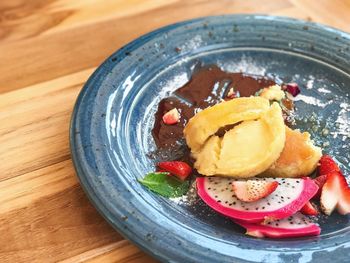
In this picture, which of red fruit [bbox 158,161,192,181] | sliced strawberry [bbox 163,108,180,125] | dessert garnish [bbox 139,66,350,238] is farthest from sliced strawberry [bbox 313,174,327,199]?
sliced strawberry [bbox 163,108,180,125]

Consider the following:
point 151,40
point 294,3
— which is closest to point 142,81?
point 151,40

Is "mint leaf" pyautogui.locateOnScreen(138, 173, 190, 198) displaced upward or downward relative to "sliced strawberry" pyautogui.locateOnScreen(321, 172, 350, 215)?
downward

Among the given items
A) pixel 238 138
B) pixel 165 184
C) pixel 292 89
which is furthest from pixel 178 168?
pixel 292 89

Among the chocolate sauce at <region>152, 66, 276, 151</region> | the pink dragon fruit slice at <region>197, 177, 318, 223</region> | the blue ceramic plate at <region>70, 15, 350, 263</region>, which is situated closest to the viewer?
the blue ceramic plate at <region>70, 15, 350, 263</region>

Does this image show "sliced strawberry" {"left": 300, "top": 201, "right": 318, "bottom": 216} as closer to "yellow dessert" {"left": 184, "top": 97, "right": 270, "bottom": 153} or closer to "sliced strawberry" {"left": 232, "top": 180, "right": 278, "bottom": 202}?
"sliced strawberry" {"left": 232, "top": 180, "right": 278, "bottom": 202}

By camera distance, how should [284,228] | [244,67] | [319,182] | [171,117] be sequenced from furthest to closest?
[244,67] < [171,117] < [319,182] < [284,228]

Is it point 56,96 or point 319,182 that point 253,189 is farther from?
point 56,96
